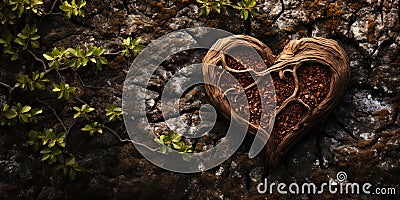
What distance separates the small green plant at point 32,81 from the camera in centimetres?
212

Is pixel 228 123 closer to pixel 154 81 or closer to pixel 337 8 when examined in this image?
pixel 154 81

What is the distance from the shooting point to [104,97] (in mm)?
2180

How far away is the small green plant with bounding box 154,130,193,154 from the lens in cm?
209

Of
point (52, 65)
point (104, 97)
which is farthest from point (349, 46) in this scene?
point (52, 65)

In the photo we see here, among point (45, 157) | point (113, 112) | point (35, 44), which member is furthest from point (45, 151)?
point (35, 44)

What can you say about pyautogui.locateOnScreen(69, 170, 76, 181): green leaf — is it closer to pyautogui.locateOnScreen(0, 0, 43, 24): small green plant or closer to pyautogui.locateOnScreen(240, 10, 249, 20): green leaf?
pyautogui.locateOnScreen(0, 0, 43, 24): small green plant

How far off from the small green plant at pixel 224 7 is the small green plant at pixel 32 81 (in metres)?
0.61

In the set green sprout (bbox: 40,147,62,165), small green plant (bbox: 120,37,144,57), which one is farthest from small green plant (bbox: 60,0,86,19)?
green sprout (bbox: 40,147,62,165)

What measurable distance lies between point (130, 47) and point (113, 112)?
0.24 m

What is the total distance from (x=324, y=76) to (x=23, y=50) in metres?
1.06

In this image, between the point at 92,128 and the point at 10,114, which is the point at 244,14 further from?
the point at 10,114

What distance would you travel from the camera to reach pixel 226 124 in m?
2.16
